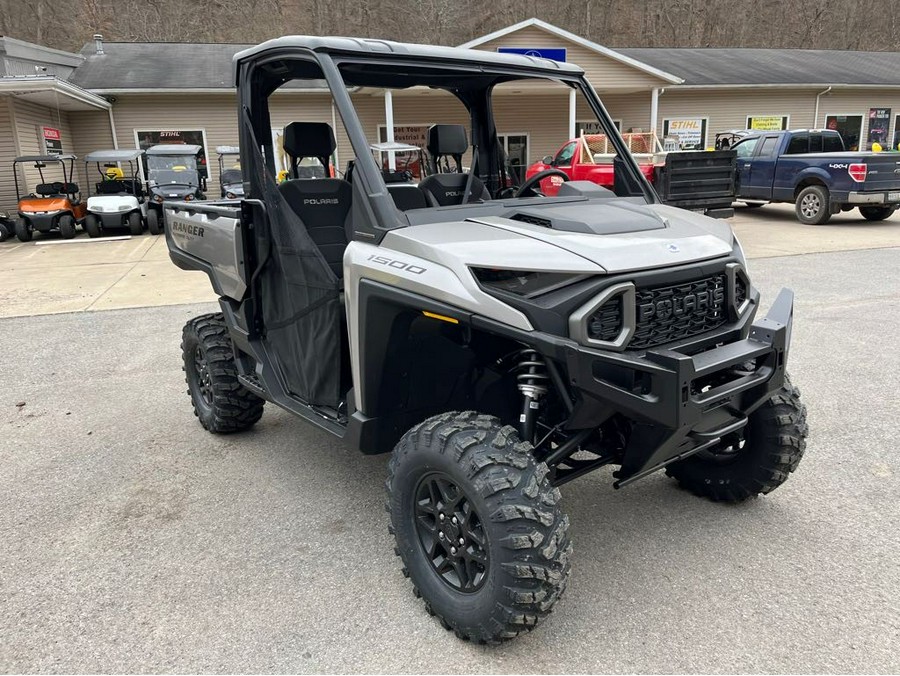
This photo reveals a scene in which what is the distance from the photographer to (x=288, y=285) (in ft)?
11.3

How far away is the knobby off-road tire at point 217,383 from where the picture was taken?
4.30 m

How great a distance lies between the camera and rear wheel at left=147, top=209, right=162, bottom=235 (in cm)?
1594

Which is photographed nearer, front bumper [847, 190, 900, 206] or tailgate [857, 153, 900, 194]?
tailgate [857, 153, 900, 194]

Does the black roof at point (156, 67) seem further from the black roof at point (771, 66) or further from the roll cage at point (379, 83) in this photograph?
the roll cage at point (379, 83)

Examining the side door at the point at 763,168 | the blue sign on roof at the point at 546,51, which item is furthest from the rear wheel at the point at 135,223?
the side door at the point at 763,168

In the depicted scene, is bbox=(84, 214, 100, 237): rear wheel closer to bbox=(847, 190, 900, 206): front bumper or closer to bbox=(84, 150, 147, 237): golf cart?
bbox=(84, 150, 147, 237): golf cart

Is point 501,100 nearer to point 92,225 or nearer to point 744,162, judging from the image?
point 744,162

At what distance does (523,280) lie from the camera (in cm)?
242

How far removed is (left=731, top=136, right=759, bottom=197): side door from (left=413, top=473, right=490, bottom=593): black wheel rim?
50.8ft

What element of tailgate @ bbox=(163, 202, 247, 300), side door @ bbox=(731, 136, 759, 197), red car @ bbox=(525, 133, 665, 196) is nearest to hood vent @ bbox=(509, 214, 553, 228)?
tailgate @ bbox=(163, 202, 247, 300)

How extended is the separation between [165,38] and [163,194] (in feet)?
177

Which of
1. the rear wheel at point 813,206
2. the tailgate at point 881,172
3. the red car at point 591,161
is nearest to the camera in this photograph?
the tailgate at point 881,172

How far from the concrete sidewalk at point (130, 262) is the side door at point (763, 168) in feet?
2.19

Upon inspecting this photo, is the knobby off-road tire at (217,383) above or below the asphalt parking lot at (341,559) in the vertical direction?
above
